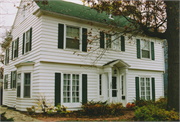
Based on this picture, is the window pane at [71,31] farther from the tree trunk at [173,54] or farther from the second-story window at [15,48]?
the tree trunk at [173,54]

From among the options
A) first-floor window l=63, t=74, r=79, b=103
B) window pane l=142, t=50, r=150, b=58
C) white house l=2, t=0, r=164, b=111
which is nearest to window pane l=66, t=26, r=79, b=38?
white house l=2, t=0, r=164, b=111

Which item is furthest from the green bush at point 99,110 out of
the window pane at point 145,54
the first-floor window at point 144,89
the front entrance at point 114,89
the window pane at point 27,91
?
the window pane at point 145,54

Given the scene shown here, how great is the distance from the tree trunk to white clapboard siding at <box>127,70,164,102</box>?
6.36 m

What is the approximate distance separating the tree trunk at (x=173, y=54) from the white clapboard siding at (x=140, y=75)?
6358 millimetres

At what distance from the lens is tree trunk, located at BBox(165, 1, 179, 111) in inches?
361

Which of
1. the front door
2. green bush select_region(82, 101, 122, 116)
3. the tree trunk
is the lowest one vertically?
green bush select_region(82, 101, 122, 116)

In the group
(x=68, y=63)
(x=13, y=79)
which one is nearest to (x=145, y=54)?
(x=68, y=63)

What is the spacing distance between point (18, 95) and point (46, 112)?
3150 millimetres

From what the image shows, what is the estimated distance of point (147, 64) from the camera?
56.2ft

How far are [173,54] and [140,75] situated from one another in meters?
7.53

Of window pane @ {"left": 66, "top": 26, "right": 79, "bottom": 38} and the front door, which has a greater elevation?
window pane @ {"left": 66, "top": 26, "right": 79, "bottom": 38}

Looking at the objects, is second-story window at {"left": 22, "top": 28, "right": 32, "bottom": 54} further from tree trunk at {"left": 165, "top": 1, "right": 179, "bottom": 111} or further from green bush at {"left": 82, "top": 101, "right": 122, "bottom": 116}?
tree trunk at {"left": 165, "top": 1, "right": 179, "bottom": 111}

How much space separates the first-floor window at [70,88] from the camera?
1252 cm

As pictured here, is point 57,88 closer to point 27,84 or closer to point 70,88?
point 70,88
